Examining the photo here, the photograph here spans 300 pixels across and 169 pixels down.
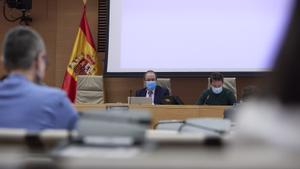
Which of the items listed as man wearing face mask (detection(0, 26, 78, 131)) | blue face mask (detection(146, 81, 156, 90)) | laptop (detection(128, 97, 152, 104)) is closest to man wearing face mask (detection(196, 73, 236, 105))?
blue face mask (detection(146, 81, 156, 90))

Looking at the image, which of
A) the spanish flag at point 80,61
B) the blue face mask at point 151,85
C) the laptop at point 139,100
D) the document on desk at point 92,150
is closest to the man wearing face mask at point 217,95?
the blue face mask at point 151,85

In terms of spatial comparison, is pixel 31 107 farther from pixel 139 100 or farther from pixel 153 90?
pixel 153 90

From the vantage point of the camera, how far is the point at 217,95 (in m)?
6.38

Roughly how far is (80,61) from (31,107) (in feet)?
20.7

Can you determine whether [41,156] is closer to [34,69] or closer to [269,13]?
[34,69]

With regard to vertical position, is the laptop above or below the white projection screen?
below

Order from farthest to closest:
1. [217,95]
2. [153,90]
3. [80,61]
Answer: [80,61] < [153,90] < [217,95]

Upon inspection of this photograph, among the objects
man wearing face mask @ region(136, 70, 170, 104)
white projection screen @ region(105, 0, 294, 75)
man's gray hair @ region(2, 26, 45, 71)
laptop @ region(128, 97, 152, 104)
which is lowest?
laptop @ region(128, 97, 152, 104)

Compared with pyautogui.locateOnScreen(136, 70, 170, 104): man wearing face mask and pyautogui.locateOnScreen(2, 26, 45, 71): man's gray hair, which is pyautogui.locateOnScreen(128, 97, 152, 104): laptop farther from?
pyautogui.locateOnScreen(2, 26, 45, 71): man's gray hair

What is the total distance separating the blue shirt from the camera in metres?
1.60

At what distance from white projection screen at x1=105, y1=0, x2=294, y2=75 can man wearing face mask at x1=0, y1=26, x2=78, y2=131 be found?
233 inches

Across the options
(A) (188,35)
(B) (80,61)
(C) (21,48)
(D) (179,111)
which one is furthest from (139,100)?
(C) (21,48)

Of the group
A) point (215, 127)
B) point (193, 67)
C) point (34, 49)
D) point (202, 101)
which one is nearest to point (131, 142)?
point (215, 127)

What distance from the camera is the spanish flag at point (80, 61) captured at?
784 centimetres
